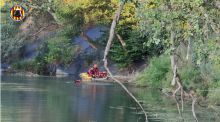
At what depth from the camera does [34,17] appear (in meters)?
51.8

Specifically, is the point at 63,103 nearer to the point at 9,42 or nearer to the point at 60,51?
the point at 60,51

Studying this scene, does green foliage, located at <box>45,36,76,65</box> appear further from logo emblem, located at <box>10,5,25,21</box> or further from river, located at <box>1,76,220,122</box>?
river, located at <box>1,76,220,122</box>

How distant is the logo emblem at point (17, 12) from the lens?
1987 inches

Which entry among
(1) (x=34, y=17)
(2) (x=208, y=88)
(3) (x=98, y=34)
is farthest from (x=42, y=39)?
(2) (x=208, y=88)

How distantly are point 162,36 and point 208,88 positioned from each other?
1214cm

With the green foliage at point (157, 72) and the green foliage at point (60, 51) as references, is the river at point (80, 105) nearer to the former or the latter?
the green foliage at point (157, 72)

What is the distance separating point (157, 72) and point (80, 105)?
883cm

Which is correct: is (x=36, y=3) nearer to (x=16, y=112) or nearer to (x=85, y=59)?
(x=85, y=59)

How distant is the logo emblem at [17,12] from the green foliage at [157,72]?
17.0 meters

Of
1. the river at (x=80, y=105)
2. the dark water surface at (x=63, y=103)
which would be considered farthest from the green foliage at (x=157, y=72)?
the dark water surface at (x=63, y=103)

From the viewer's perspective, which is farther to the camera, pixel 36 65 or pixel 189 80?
pixel 36 65

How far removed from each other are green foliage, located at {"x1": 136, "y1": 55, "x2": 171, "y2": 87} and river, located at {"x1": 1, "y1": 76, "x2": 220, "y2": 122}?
518 millimetres

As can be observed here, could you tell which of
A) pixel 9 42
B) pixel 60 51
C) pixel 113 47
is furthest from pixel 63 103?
pixel 9 42

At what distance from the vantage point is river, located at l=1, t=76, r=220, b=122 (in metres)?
22.1
